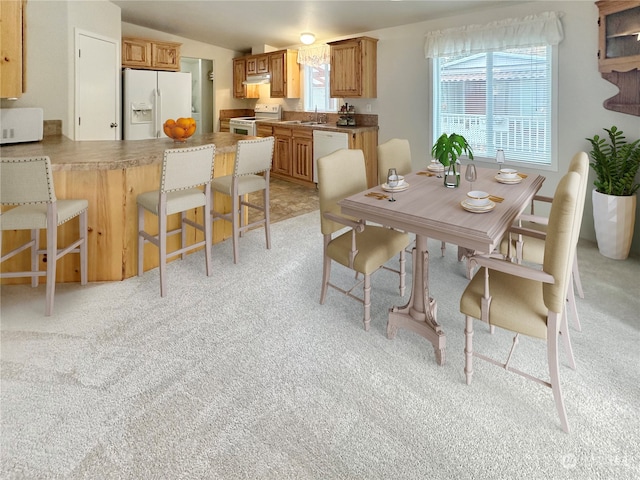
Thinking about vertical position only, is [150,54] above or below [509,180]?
above

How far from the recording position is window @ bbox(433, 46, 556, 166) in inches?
167

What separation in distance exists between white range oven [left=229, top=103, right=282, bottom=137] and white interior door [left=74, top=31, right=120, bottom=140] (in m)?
2.43

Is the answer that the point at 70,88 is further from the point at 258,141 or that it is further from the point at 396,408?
the point at 396,408

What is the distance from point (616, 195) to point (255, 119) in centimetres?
593

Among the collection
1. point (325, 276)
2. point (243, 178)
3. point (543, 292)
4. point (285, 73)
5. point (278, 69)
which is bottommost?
point (325, 276)

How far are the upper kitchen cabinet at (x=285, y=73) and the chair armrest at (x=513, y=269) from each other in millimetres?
5964

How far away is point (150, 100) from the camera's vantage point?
19.3 feet

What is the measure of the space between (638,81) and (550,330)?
303cm

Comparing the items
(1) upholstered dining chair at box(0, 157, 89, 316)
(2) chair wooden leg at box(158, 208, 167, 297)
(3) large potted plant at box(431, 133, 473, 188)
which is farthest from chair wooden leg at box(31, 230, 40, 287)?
(3) large potted plant at box(431, 133, 473, 188)

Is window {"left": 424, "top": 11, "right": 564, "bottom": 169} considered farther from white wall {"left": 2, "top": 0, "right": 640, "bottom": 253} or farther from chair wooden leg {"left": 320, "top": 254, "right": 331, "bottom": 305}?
chair wooden leg {"left": 320, "top": 254, "right": 331, "bottom": 305}

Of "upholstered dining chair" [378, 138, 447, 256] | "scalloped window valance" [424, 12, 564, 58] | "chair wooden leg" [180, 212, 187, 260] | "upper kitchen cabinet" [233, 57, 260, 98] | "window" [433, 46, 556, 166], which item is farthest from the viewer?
"upper kitchen cabinet" [233, 57, 260, 98]

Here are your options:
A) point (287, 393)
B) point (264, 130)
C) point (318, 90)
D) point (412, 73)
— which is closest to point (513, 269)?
point (287, 393)

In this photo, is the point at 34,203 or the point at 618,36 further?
the point at 618,36

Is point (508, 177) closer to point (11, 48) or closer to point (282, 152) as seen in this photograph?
point (11, 48)
